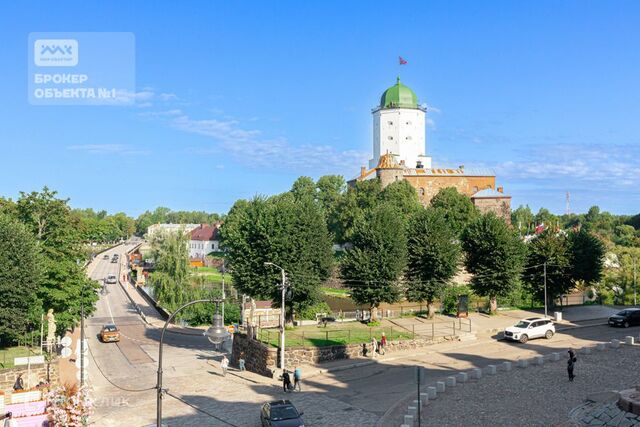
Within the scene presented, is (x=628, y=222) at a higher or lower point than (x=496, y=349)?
higher

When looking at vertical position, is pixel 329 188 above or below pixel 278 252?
above

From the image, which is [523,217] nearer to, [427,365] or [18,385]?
[427,365]

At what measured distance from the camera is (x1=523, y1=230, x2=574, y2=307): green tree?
5194 centimetres

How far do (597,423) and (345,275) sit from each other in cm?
2739

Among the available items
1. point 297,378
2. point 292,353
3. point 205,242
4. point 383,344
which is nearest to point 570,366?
point 383,344

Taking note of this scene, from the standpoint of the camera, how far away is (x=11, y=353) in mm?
35844

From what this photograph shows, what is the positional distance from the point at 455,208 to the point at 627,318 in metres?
48.2

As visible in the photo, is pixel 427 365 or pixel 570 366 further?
pixel 427 365

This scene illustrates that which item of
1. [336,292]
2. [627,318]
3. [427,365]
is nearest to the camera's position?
[427,365]

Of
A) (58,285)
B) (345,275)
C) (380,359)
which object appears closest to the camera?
(380,359)

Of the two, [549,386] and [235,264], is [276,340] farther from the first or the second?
[549,386]

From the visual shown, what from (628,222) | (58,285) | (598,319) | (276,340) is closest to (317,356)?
(276,340)

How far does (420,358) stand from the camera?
3584 cm

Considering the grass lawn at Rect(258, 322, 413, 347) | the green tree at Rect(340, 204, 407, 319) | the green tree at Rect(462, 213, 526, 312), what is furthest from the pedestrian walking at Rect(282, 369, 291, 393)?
the green tree at Rect(462, 213, 526, 312)
